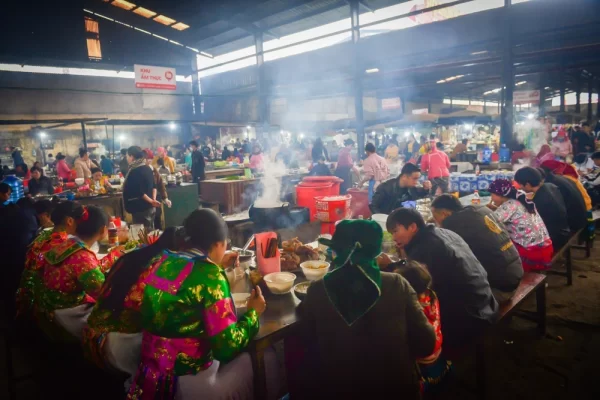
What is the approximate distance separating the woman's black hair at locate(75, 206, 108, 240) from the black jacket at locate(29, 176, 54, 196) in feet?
24.8

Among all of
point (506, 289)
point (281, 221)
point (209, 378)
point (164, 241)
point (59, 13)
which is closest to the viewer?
point (209, 378)

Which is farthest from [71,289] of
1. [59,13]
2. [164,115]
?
[164,115]

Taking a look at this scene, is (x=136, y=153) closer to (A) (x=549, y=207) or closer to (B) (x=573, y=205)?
(A) (x=549, y=207)

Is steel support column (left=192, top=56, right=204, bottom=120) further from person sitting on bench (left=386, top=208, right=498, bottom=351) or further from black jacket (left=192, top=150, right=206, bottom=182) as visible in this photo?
person sitting on bench (left=386, top=208, right=498, bottom=351)

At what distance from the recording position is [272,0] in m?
15.5

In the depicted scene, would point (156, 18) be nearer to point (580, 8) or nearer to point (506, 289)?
point (580, 8)

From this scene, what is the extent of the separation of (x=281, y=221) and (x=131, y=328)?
2.68m

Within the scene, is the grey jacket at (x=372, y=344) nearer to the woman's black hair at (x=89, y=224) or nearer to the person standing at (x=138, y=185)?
the woman's black hair at (x=89, y=224)

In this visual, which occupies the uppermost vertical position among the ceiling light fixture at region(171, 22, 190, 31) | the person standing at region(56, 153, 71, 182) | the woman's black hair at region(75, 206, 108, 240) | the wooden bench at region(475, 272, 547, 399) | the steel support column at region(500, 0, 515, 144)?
the ceiling light fixture at region(171, 22, 190, 31)

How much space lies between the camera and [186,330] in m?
1.93

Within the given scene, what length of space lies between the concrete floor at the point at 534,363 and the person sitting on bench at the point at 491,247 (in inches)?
29.5

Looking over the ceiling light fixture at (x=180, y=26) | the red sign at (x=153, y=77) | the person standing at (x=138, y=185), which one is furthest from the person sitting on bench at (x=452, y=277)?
the ceiling light fixture at (x=180, y=26)

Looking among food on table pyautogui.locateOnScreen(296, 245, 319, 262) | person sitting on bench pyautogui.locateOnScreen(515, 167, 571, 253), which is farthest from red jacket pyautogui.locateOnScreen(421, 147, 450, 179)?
food on table pyautogui.locateOnScreen(296, 245, 319, 262)

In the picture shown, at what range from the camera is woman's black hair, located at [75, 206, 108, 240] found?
2.96m
